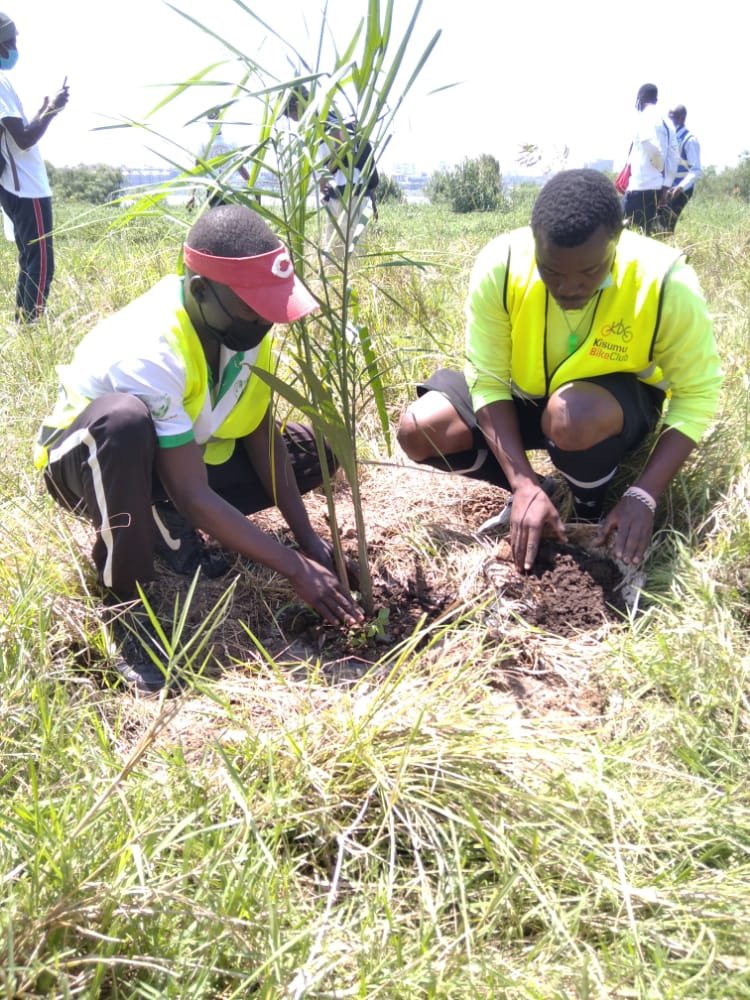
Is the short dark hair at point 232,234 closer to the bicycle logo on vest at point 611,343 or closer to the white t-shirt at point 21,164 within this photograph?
the bicycle logo on vest at point 611,343

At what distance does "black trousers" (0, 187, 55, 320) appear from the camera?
13.3ft

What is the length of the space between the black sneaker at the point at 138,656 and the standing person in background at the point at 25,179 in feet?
7.60

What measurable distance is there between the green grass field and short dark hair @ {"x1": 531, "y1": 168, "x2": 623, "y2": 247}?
0.81 meters

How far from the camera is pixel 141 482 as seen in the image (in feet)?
6.15

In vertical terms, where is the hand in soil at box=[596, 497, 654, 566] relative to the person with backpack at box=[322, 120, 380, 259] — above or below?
below

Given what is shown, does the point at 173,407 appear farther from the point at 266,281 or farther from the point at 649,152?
the point at 649,152

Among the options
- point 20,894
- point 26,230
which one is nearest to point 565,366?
point 20,894

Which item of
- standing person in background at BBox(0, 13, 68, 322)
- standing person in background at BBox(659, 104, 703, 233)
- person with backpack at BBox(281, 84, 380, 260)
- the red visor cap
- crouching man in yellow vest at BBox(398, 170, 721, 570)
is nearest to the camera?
person with backpack at BBox(281, 84, 380, 260)

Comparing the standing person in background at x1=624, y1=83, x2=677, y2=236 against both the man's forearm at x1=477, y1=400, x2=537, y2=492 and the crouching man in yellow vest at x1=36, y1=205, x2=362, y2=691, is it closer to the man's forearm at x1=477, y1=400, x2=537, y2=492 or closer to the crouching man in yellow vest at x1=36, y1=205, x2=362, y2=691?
the man's forearm at x1=477, y1=400, x2=537, y2=492

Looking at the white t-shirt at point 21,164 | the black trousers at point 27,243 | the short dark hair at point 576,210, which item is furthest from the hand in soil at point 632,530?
the white t-shirt at point 21,164

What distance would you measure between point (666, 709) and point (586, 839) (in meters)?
0.44

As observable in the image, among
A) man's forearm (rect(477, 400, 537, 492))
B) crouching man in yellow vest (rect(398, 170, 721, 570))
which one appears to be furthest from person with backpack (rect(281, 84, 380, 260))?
man's forearm (rect(477, 400, 537, 492))

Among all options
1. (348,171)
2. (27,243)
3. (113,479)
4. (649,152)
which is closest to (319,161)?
(348,171)

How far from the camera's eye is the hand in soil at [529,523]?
213 centimetres
